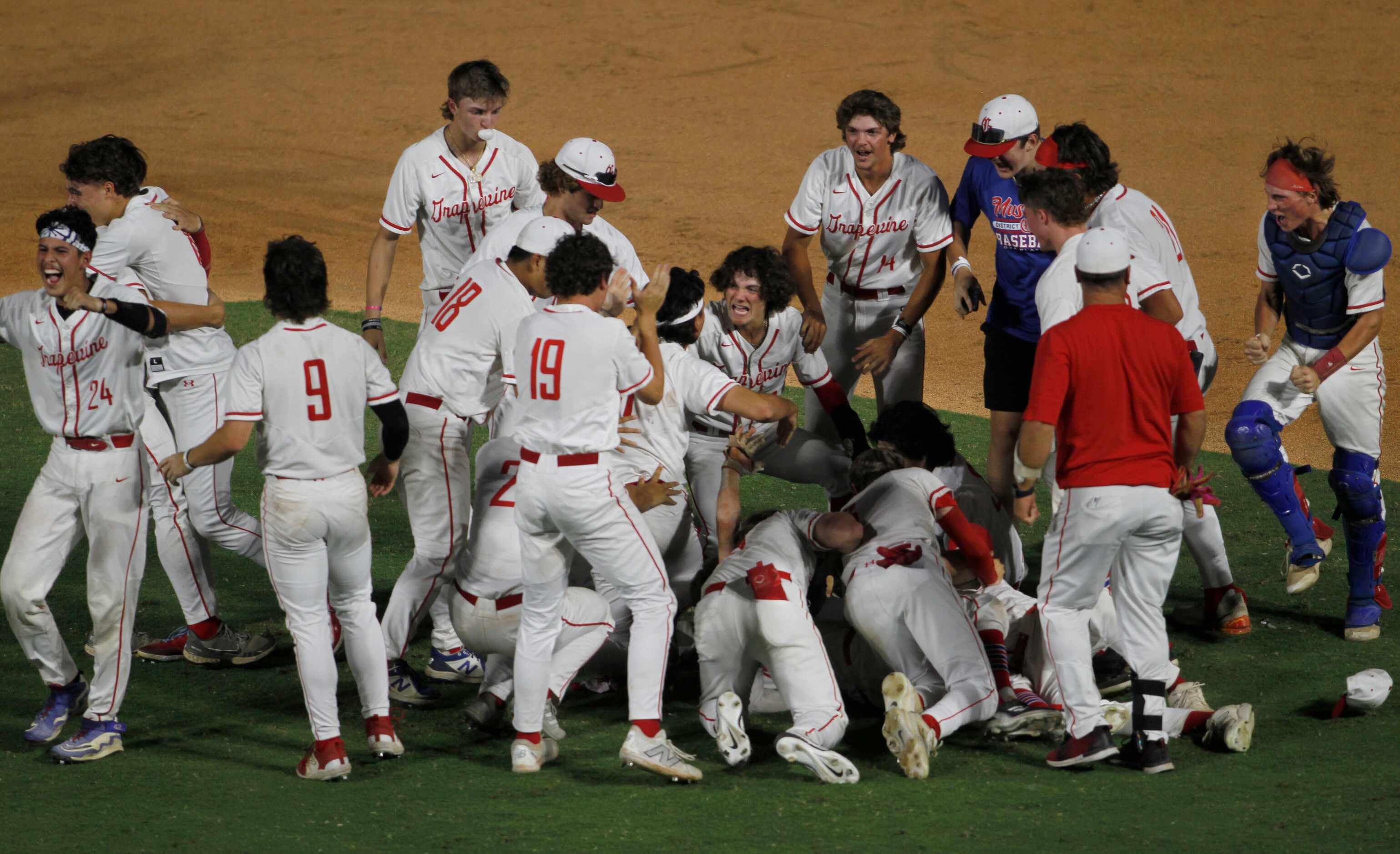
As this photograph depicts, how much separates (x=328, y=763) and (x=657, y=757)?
1035mm

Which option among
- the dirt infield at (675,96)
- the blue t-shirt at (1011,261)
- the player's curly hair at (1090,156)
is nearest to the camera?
the player's curly hair at (1090,156)

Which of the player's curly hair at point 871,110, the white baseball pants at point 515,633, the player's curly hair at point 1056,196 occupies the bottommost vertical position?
the white baseball pants at point 515,633

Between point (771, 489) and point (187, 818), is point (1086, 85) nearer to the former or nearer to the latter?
point (771, 489)

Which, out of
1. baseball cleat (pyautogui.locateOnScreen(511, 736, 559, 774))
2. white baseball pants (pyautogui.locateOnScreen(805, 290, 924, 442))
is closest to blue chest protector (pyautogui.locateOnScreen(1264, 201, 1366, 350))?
white baseball pants (pyautogui.locateOnScreen(805, 290, 924, 442))

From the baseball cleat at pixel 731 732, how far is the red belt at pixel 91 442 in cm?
216

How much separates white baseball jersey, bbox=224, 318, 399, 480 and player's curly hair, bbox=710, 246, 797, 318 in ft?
6.20

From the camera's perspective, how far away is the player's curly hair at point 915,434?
18.9 ft

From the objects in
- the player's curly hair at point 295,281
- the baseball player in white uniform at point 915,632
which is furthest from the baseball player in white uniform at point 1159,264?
the player's curly hair at point 295,281

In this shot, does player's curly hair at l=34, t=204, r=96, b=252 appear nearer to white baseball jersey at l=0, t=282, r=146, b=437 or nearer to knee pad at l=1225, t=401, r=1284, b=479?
white baseball jersey at l=0, t=282, r=146, b=437

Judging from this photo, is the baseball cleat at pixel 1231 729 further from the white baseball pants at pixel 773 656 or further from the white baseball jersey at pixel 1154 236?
the white baseball jersey at pixel 1154 236

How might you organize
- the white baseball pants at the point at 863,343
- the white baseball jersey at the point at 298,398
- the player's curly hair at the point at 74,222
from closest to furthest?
the white baseball jersey at the point at 298,398
the player's curly hair at the point at 74,222
the white baseball pants at the point at 863,343

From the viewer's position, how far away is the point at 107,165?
5.27 m

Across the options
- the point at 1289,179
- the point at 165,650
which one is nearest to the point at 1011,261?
the point at 1289,179

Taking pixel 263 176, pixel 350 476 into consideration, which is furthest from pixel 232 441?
pixel 263 176
